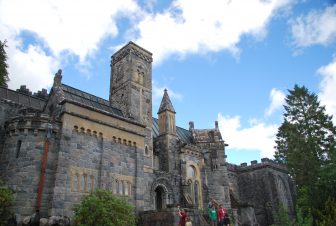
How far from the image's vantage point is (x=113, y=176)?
22.3 m

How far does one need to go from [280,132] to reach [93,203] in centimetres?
2725

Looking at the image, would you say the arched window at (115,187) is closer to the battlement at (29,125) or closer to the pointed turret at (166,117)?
the battlement at (29,125)

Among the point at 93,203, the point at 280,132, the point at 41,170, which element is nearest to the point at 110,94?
the point at 41,170

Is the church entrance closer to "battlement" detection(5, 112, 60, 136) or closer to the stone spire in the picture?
the stone spire

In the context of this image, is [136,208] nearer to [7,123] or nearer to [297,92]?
[7,123]

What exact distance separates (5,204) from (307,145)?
1043 inches

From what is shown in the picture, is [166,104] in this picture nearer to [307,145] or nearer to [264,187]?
[307,145]

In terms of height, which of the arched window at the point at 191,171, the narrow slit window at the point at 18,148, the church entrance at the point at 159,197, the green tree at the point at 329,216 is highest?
the arched window at the point at 191,171

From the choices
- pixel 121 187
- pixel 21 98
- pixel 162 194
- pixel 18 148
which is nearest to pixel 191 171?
pixel 162 194

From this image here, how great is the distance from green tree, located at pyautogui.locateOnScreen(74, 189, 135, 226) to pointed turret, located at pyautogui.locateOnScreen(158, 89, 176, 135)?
1525 centimetres

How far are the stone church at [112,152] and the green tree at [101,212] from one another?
195cm

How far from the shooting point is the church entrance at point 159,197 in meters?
29.4

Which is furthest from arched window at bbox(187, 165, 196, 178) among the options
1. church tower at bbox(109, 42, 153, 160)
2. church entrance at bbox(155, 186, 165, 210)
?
church tower at bbox(109, 42, 153, 160)

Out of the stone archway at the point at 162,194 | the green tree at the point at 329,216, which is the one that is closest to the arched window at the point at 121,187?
the stone archway at the point at 162,194
